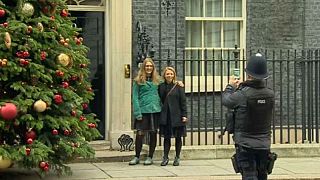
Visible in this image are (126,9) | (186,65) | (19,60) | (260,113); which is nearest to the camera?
(260,113)

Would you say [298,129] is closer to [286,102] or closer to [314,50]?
[286,102]

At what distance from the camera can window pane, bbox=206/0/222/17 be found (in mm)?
13539

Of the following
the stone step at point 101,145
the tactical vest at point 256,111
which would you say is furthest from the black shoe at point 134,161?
the tactical vest at point 256,111

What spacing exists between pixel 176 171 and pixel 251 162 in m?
3.20

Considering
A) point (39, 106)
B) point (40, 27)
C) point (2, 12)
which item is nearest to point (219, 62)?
point (40, 27)

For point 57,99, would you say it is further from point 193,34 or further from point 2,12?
point 193,34

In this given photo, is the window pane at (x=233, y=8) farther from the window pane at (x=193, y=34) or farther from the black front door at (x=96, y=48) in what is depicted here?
the black front door at (x=96, y=48)

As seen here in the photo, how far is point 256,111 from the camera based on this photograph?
7062 millimetres

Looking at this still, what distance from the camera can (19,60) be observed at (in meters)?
8.65

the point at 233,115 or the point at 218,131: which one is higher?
the point at 233,115

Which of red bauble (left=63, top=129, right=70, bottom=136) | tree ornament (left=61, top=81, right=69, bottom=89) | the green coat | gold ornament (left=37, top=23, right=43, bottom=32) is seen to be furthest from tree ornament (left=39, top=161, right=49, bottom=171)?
the green coat

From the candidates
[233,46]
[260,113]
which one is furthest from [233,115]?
[233,46]

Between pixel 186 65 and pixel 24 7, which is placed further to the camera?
pixel 186 65

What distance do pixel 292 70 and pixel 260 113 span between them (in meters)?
6.81
